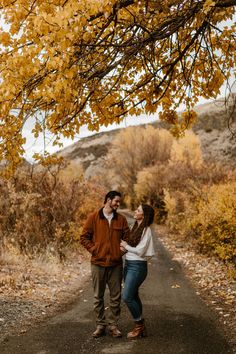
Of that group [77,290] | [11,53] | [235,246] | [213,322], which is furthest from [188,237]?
[11,53]

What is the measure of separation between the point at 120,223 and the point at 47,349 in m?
1.94

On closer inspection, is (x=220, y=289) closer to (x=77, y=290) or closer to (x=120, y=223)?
(x=77, y=290)

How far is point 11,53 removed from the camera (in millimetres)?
5113

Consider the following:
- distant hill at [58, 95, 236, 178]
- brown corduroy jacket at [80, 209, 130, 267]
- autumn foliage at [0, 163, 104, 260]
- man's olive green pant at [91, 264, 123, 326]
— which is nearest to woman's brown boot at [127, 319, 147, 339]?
man's olive green pant at [91, 264, 123, 326]

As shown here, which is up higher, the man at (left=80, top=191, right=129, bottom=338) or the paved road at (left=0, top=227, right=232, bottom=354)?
the man at (left=80, top=191, right=129, bottom=338)

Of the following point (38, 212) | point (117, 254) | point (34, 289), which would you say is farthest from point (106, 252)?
point (38, 212)

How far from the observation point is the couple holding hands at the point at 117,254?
5.88 metres

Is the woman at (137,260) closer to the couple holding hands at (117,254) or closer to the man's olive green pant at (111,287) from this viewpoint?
the couple holding hands at (117,254)

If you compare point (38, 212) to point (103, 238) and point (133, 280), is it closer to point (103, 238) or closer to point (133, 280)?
point (103, 238)

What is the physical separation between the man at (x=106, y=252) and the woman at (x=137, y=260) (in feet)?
0.56

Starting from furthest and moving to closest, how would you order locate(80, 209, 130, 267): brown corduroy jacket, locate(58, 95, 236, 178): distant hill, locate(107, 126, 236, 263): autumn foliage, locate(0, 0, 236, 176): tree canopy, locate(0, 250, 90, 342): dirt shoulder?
locate(58, 95, 236, 178): distant hill, locate(107, 126, 236, 263): autumn foliage, locate(0, 250, 90, 342): dirt shoulder, locate(80, 209, 130, 267): brown corduroy jacket, locate(0, 0, 236, 176): tree canopy

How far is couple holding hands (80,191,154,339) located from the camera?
5.88m

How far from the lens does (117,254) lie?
604cm

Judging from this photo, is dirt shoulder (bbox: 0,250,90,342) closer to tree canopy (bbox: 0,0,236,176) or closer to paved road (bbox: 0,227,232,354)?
paved road (bbox: 0,227,232,354)
